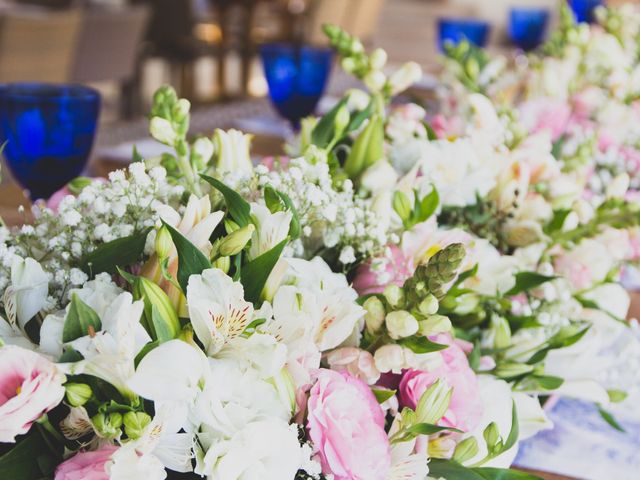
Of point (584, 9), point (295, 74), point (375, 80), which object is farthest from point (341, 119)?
point (584, 9)

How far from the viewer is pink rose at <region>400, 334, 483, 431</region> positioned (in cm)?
53

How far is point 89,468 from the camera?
42 centimetres

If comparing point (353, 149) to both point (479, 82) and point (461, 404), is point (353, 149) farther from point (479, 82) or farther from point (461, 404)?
point (479, 82)

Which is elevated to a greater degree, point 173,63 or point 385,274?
point 385,274

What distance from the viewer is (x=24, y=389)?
1.27ft

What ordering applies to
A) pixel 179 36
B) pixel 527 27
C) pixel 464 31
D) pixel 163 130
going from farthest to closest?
pixel 179 36, pixel 527 27, pixel 464 31, pixel 163 130

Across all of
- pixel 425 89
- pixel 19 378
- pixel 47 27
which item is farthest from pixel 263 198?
pixel 47 27

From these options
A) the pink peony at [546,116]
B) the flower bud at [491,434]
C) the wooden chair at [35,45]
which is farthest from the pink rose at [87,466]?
the wooden chair at [35,45]

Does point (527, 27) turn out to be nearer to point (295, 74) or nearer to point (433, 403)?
point (295, 74)

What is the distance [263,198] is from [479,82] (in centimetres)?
80

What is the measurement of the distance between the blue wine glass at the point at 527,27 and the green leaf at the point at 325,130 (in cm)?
148

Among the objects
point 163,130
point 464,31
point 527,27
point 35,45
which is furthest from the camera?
point 35,45

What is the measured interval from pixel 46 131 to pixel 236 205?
1.12 feet

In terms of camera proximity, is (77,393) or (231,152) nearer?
(77,393)
